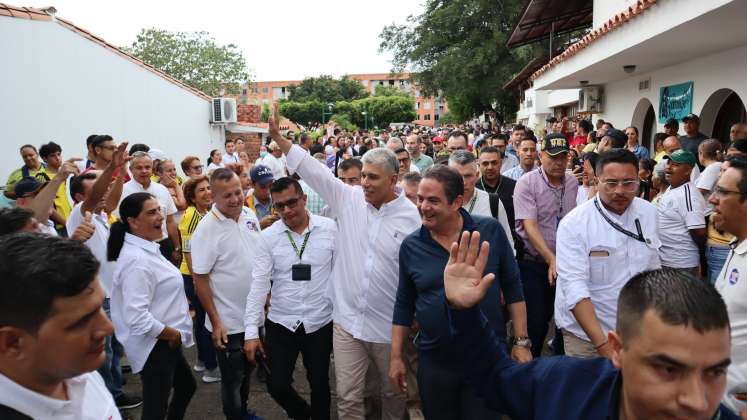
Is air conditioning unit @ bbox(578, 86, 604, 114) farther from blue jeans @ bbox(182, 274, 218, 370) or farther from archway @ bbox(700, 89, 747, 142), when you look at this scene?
blue jeans @ bbox(182, 274, 218, 370)

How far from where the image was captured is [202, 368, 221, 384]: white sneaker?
487 cm

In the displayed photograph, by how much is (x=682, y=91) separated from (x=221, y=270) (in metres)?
9.31

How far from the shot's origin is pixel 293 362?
362cm

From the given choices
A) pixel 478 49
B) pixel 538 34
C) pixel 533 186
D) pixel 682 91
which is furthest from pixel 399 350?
pixel 478 49

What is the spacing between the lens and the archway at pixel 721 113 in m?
8.88

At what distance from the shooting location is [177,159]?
15.5 m

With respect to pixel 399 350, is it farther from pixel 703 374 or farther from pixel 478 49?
pixel 478 49

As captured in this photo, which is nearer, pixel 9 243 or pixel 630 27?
pixel 9 243

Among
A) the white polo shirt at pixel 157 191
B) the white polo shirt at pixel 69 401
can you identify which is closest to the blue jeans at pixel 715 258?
the white polo shirt at pixel 69 401

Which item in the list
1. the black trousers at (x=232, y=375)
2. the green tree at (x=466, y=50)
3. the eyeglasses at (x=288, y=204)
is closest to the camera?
the eyeglasses at (x=288, y=204)

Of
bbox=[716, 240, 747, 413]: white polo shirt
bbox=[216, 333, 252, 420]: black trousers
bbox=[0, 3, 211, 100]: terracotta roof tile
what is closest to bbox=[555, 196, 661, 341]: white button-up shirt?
bbox=[716, 240, 747, 413]: white polo shirt

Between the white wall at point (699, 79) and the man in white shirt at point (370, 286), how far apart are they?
6930mm

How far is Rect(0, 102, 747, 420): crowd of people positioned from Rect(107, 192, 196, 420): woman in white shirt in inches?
0.5

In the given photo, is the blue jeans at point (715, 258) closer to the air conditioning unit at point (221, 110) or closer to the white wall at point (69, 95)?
the white wall at point (69, 95)
